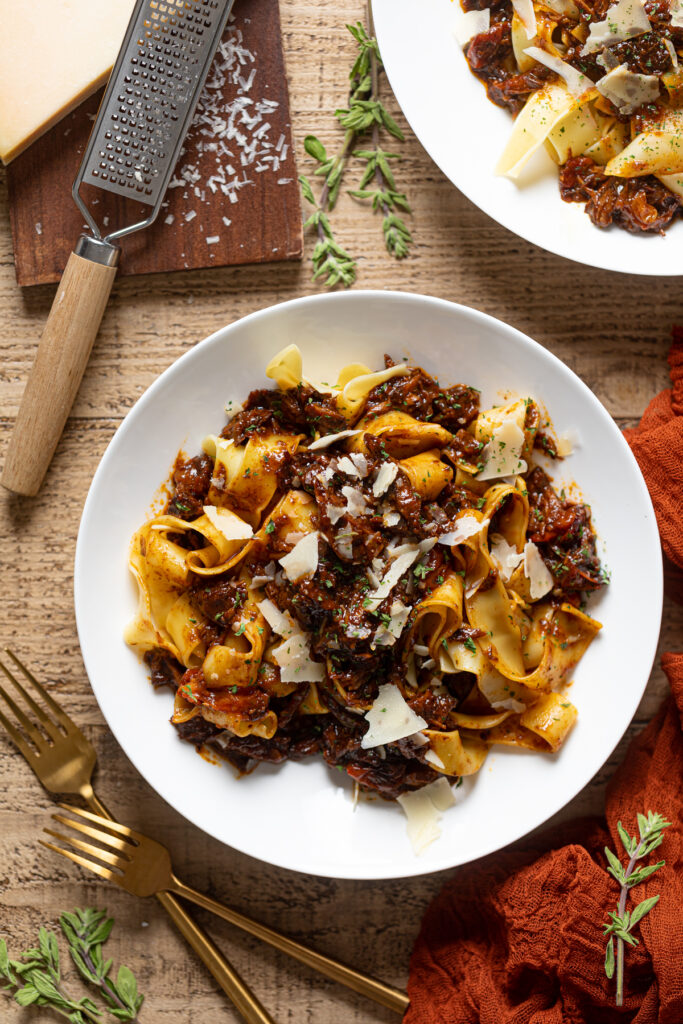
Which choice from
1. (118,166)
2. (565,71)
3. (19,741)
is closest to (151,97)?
(118,166)

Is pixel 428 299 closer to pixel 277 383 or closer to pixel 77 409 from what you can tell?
pixel 277 383

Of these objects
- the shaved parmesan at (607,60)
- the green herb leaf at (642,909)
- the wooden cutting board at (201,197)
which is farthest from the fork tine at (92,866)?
the shaved parmesan at (607,60)

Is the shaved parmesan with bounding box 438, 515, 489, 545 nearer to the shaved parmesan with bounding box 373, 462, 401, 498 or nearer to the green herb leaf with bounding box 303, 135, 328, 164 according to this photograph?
the shaved parmesan with bounding box 373, 462, 401, 498

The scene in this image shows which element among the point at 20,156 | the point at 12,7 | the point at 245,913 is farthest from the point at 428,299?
the point at 245,913

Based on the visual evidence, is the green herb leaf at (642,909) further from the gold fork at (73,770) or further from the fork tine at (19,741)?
the fork tine at (19,741)

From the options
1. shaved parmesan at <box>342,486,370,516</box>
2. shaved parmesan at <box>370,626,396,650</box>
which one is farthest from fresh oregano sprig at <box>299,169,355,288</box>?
shaved parmesan at <box>370,626,396,650</box>

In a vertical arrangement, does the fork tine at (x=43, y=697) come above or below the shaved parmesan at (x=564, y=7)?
below
